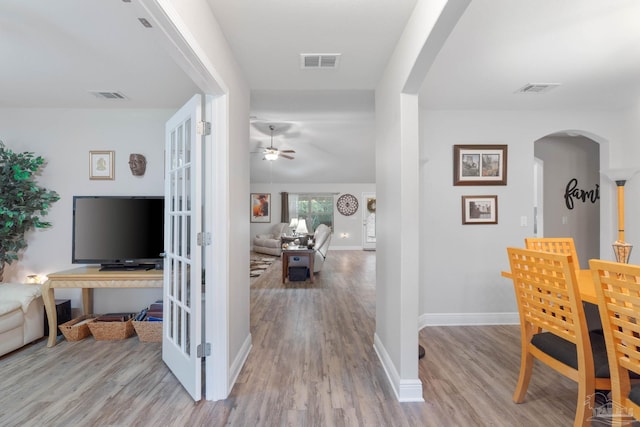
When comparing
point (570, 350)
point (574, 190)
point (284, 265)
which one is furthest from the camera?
point (284, 265)

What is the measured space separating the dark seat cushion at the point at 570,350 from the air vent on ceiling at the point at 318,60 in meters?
2.29

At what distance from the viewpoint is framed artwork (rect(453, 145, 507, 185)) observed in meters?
3.37

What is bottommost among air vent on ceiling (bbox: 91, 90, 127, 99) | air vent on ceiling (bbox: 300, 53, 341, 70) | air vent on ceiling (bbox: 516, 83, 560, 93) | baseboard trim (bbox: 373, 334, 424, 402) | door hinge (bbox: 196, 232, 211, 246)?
baseboard trim (bbox: 373, 334, 424, 402)

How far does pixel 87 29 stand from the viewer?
74.0 inches

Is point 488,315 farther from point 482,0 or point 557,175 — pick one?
point 482,0

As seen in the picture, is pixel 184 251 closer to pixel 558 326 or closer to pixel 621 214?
pixel 558 326

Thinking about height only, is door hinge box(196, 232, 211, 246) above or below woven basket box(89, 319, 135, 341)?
above

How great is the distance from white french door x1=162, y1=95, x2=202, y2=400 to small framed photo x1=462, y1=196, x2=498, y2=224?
9.10ft

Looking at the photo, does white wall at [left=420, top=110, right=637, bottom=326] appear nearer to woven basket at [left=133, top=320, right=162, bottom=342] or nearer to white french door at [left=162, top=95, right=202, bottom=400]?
white french door at [left=162, top=95, right=202, bottom=400]

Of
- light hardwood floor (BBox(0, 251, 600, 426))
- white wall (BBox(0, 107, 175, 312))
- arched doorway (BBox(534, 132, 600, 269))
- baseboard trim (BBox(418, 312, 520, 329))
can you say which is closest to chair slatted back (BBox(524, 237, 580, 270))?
light hardwood floor (BBox(0, 251, 600, 426))

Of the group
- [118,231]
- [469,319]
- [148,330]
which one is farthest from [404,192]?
[118,231]

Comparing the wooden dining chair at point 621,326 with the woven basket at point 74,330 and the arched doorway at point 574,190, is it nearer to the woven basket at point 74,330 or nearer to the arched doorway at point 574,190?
the arched doorway at point 574,190

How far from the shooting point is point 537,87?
278 cm

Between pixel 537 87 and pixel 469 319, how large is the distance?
2401 millimetres
